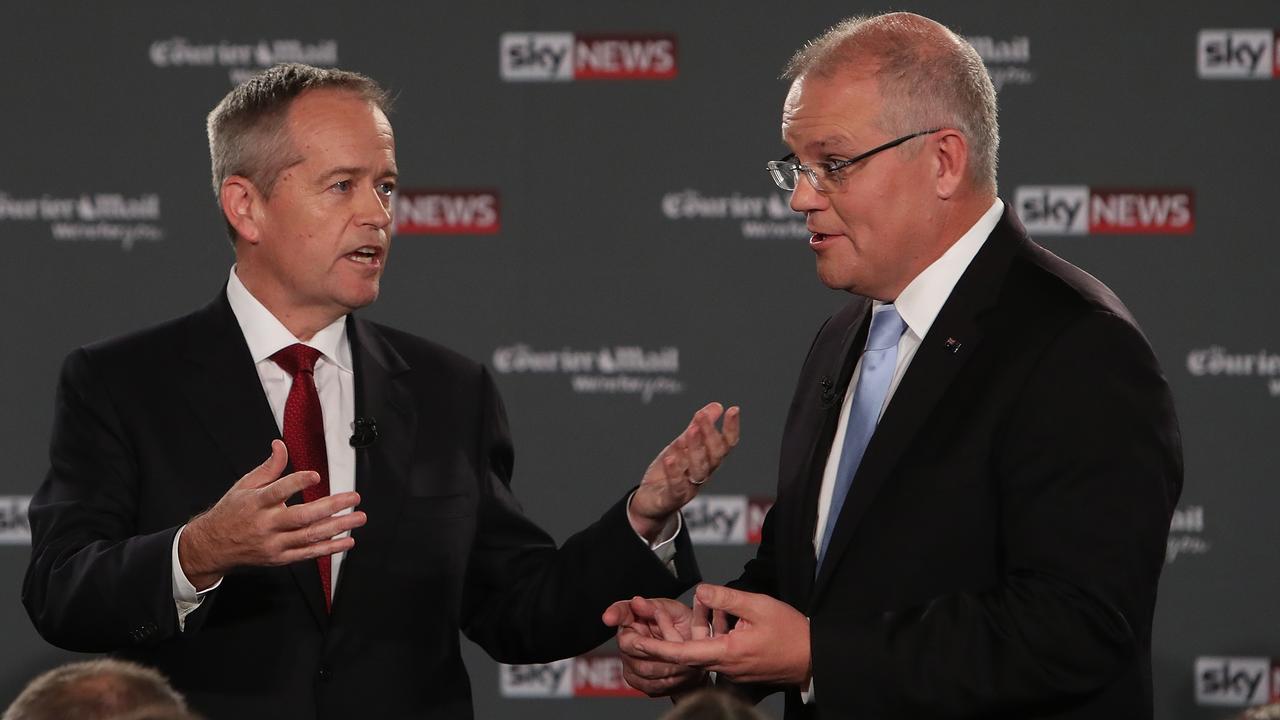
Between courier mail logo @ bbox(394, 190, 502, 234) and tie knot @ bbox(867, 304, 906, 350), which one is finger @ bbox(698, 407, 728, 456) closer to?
tie knot @ bbox(867, 304, 906, 350)

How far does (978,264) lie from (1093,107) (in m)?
2.80

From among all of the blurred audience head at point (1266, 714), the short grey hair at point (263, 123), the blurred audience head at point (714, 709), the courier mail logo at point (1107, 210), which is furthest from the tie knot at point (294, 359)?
the courier mail logo at point (1107, 210)

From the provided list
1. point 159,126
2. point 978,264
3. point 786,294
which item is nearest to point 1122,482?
point 978,264

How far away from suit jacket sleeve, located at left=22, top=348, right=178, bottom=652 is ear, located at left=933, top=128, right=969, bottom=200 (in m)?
1.34

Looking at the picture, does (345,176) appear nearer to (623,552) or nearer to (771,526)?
(623,552)

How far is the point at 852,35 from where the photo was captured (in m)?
2.39

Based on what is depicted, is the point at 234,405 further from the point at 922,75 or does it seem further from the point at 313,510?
the point at 922,75

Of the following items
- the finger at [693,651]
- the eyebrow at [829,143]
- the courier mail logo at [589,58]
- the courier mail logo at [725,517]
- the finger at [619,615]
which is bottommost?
the courier mail logo at [725,517]

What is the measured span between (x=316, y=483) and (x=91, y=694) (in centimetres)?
59

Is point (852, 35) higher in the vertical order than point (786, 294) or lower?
higher

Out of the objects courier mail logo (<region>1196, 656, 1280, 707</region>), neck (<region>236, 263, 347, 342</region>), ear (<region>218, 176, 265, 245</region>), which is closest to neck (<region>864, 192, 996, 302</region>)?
neck (<region>236, 263, 347, 342</region>)

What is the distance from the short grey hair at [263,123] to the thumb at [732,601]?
44.3 inches

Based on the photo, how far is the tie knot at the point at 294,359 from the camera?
2627mm

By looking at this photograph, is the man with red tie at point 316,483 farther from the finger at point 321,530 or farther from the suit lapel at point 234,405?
the finger at point 321,530
